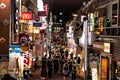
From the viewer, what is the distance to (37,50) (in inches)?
1898

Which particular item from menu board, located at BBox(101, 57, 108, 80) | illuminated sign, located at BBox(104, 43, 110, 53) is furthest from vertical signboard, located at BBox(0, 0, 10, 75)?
menu board, located at BBox(101, 57, 108, 80)

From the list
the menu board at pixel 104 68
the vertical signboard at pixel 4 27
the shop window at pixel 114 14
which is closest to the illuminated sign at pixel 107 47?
the menu board at pixel 104 68

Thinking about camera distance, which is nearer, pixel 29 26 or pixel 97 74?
pixel 97 74

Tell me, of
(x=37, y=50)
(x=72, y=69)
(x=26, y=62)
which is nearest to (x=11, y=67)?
(x=26, y=62)

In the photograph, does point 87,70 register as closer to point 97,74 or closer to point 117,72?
point 97,74

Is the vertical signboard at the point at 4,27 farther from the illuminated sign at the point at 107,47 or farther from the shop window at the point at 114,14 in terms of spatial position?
the shop window at the point at 114,14

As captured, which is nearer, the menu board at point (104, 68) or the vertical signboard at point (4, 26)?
the vertical signboard at point (4, 26)

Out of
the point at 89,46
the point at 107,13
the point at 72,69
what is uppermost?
the point at 107,13

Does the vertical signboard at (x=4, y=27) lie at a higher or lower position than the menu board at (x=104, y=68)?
higher

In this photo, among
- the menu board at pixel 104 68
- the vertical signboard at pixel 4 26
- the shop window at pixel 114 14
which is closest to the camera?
the vertical signboard at pixel 4 26

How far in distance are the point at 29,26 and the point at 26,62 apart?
10318mm

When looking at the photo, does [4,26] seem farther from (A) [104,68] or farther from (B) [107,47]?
(A) [104,68]

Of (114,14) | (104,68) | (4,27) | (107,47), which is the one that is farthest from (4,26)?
(104,68)

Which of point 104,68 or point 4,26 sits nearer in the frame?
point 4,26
